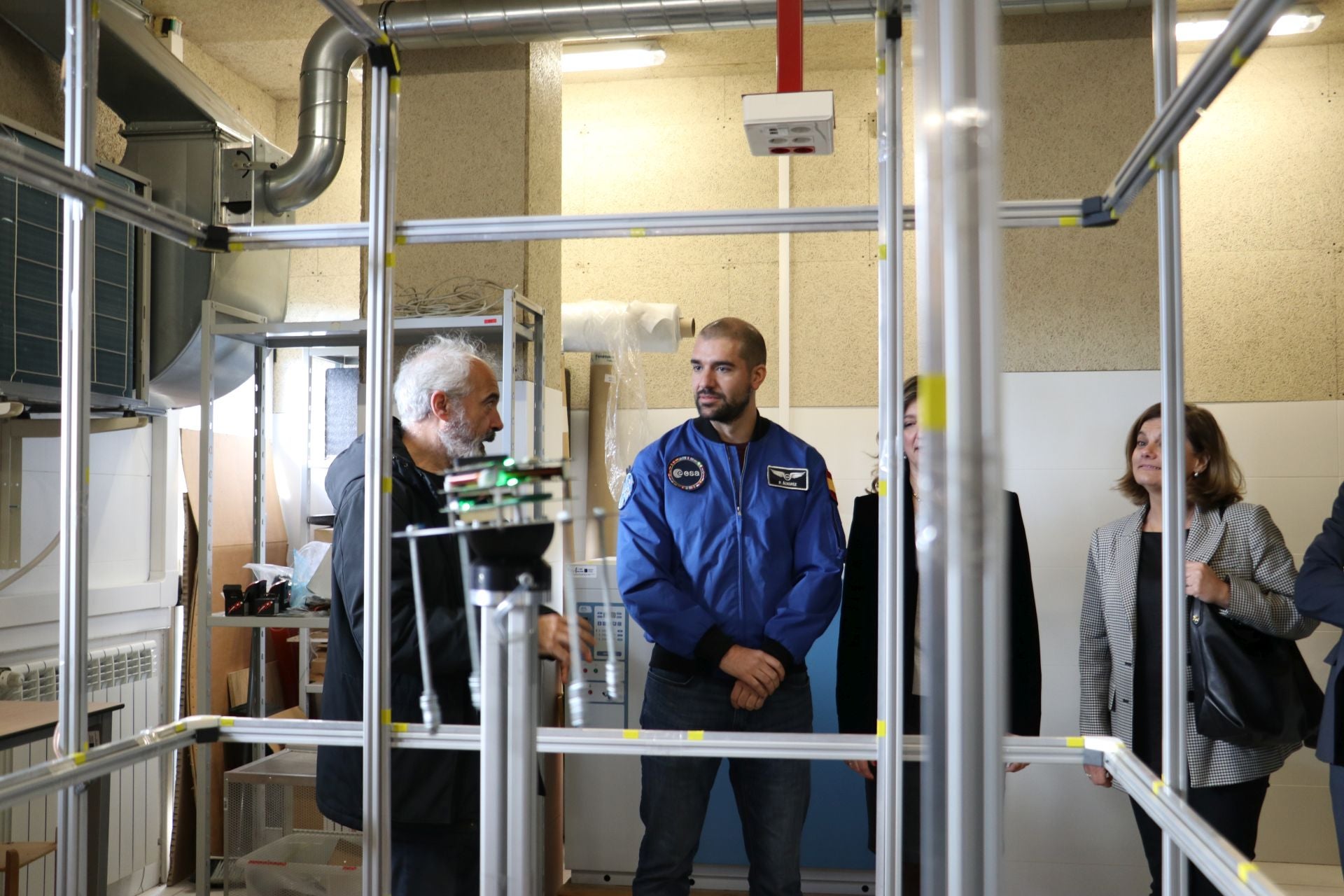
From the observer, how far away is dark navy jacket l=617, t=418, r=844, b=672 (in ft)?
7.79

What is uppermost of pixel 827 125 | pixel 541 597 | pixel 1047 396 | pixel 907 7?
pixel 907 7

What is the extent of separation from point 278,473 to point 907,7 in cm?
384

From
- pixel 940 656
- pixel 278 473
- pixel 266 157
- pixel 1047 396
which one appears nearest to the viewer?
pixel 940 656

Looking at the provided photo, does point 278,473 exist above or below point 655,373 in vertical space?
below

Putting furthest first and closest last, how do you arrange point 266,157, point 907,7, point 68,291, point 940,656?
point 266,157
point 907,7
point 68,291
point 940,656

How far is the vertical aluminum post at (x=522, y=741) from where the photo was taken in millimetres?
926

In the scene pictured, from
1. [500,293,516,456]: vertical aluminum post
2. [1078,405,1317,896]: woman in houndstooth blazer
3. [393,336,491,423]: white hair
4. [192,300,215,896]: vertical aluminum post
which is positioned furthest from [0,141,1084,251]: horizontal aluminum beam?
[192,300,215,896]: vertical aluminum post

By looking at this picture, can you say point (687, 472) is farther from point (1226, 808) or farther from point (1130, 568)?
point (1226, 808)

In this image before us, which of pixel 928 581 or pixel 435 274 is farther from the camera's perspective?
pixel 435 274

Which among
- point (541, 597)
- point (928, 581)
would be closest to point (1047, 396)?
point (541, 597)

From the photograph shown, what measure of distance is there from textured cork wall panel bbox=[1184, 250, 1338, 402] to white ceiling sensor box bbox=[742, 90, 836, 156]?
2779mm

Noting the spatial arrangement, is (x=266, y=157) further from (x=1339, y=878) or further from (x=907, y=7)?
(x=1339, y=878)

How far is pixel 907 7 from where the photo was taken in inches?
71.9

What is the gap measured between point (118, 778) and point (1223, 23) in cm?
468
